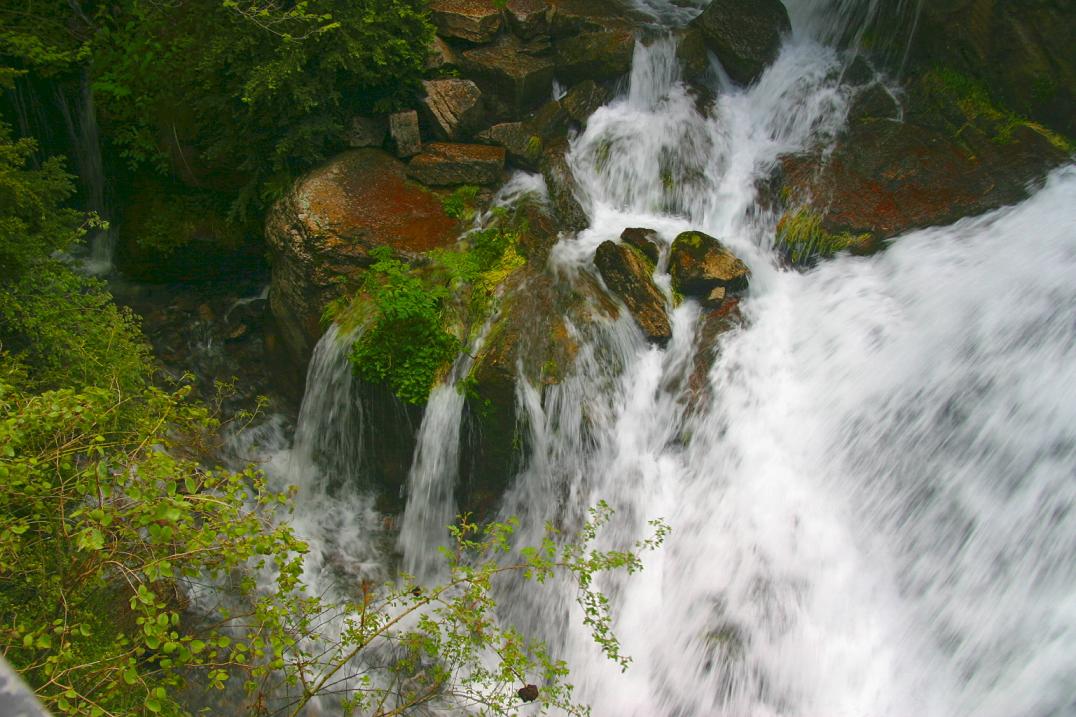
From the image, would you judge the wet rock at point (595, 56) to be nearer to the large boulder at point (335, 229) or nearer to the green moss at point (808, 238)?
the large boulder at point (335, 229)

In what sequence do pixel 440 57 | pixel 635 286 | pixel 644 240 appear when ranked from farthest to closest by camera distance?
1. pixel 440 57
2. pixel 644 240
3. pixel 635 286

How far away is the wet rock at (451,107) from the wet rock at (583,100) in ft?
3.23

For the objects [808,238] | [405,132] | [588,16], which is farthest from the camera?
[588,16]

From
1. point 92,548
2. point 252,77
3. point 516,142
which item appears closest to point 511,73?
point 516,142

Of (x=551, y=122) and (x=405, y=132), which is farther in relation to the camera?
(x=551, y=122)

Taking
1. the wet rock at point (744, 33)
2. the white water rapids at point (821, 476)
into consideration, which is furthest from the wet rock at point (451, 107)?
the wet rock at point (744, 33)

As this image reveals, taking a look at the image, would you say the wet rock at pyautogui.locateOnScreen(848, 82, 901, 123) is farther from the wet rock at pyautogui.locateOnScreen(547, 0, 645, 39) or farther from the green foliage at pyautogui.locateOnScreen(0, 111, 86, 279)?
the green foliage at pyautogui.locateOnScreen(0, 111, 86, 279)

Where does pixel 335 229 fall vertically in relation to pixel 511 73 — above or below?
below

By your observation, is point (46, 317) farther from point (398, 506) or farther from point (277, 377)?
point (398, 506)

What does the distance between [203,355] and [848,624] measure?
656 cm

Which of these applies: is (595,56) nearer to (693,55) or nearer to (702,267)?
(693,55)

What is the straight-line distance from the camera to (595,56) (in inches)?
299

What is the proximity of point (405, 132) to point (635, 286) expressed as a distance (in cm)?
284

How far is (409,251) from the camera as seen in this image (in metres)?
6.48
